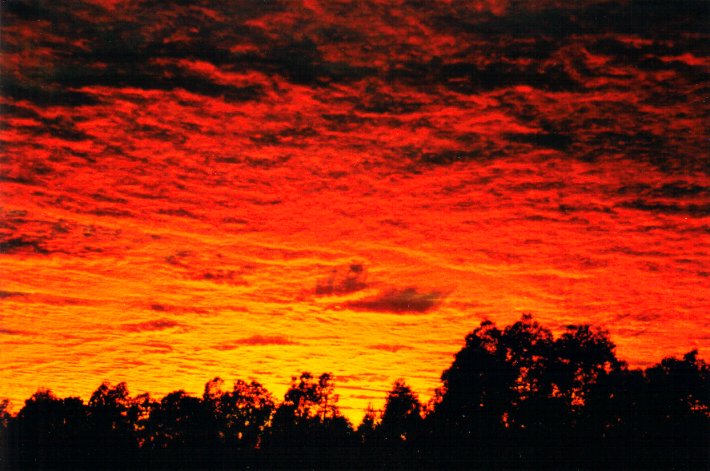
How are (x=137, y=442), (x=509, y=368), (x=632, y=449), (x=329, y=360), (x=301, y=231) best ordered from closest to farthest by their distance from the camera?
(x=301, y=231)
(x=632, y=449)
(x=509, y=368)
(x=329, y=360)
(x=137, y=442)

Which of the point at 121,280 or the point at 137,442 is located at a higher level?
the point at 121,280

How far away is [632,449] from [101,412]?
53047 millimetres

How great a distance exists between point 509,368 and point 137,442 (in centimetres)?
4552

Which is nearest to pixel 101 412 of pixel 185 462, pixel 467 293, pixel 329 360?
pixel 185 462

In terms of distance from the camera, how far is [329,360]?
55.0 metres

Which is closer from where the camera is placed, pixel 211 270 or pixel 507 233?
pixel 507 233

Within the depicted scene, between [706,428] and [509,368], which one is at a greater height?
[509,368]

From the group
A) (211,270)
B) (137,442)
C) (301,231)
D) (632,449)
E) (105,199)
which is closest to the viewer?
(105,199)

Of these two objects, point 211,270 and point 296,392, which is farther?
point 296,392

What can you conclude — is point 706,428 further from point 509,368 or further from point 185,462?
point 185,462

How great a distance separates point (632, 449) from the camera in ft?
125

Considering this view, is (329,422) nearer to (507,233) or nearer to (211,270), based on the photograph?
(211,270)

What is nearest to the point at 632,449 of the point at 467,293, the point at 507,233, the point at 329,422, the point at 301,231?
the point at 467,293

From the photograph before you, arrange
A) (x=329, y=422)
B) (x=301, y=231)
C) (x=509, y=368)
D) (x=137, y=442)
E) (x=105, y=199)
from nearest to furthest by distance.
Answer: (x=105, y=199), (x=301, y=231), (x=509, y=368), (x=329, y=422), (x=137, y=442)
